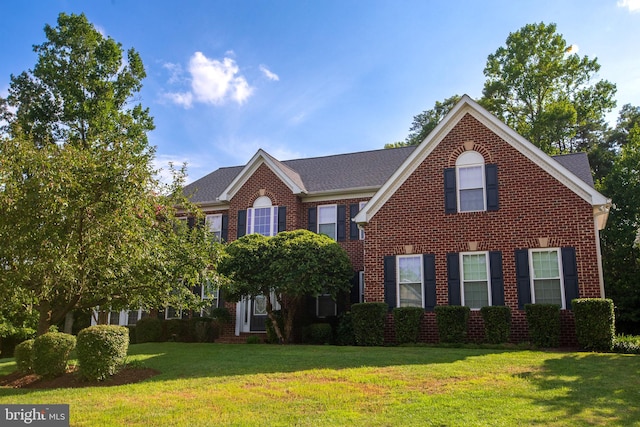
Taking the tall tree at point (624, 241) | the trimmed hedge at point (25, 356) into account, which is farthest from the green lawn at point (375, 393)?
the tall tree at point (624, 241)

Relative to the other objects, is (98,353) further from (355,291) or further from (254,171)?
(254,171)

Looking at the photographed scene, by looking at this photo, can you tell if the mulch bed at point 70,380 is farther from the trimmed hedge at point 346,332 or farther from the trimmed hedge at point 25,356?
the trimmed hedge at point 346,332

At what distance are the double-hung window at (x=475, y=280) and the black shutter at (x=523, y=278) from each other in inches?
33.3

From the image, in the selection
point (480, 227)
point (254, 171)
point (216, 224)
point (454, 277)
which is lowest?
point (454, 277)

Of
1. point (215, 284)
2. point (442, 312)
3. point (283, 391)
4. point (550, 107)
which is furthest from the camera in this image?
point (550, 107)

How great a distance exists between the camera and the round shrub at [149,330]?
21531mm

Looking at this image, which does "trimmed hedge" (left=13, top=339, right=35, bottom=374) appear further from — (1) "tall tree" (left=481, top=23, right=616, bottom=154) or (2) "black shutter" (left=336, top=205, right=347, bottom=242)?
(1) "tall tree" (left=481, top=23, right=616, bottom=154)

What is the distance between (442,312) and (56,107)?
19684 millimetres

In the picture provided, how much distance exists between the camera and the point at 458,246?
55.5ft

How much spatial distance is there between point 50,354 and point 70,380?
67cm

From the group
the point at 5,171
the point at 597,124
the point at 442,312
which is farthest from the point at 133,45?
the point at 597,124

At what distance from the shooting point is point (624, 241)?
24938 mm

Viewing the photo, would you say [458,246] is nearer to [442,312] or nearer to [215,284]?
[442,312]

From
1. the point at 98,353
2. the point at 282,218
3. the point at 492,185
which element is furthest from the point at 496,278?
the point at 98,353
